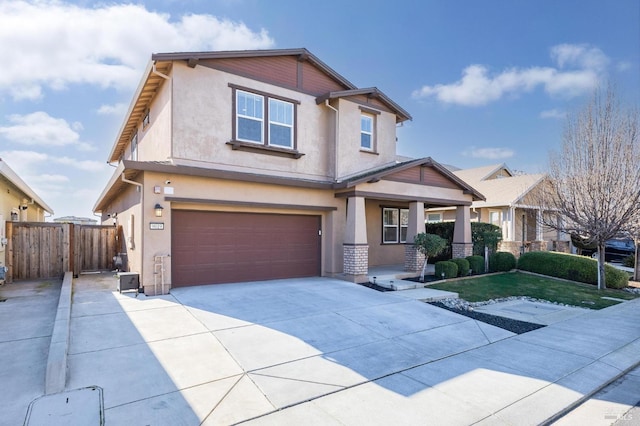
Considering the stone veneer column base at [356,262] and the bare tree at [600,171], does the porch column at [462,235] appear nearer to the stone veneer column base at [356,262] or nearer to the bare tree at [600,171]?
the bare tree at [600,171]

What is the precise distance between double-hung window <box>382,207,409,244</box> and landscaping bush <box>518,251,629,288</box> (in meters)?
5.10

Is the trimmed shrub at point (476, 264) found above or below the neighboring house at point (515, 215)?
below

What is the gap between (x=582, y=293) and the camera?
38.2 ft

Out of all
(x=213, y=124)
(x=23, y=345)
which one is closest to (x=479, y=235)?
(x=213, y=124)

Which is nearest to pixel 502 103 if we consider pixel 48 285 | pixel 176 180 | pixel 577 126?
pixel 577 126

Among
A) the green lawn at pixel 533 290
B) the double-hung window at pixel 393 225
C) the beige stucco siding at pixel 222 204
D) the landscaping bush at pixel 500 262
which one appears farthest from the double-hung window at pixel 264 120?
the landscaping bush at pixel 500 262

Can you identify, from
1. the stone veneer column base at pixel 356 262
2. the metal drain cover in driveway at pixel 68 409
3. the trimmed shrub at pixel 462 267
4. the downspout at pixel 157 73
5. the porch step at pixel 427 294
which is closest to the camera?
the metal drain cover in driveway at pixel 68 409

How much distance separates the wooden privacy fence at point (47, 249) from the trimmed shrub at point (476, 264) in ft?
47.4

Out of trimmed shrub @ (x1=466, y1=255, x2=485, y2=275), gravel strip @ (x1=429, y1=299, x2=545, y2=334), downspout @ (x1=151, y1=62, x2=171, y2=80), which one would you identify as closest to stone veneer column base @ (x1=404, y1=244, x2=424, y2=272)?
trimmed shrub @ (x1=466, y1=255, x2=485, y2=275)

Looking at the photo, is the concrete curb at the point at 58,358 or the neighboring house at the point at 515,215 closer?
the concrete curb at the point at 58,358

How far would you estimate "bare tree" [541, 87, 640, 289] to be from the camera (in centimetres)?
1207

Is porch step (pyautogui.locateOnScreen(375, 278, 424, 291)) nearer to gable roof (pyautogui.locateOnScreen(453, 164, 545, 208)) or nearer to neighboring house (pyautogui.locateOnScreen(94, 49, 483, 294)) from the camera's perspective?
neighboring house (pyautogui.locateOnScreen(94, 49, 483, 294))

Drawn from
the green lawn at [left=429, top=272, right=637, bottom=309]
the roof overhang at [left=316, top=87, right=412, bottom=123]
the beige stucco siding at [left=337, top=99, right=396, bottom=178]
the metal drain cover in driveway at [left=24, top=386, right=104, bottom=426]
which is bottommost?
the green lawn at [left=429, top=272, right=637, bottom=309]

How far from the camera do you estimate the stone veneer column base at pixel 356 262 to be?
1173 centimetres
